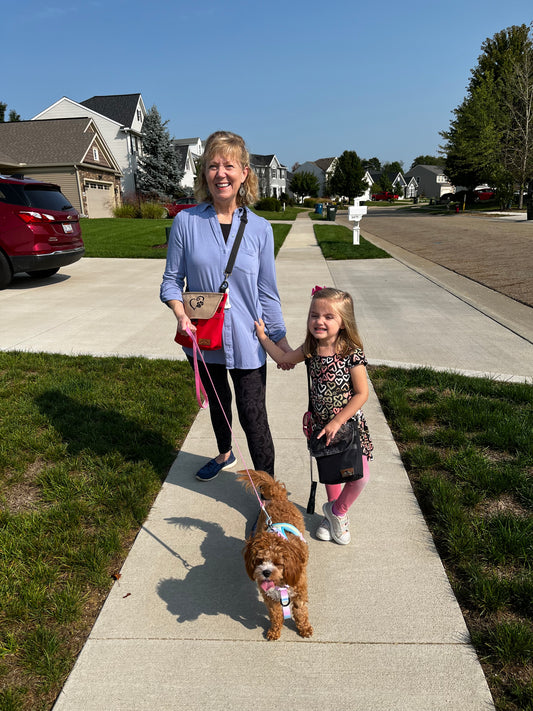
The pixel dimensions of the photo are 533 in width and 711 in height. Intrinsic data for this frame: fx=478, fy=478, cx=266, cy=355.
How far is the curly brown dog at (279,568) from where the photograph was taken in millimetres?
1822

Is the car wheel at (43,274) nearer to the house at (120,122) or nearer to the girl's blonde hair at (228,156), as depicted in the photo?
the girl's blonde hair at (228,156)

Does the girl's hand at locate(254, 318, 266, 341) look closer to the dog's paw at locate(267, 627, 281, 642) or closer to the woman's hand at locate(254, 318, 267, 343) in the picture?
the woman's hand at locate(254, 318, 267, 343)

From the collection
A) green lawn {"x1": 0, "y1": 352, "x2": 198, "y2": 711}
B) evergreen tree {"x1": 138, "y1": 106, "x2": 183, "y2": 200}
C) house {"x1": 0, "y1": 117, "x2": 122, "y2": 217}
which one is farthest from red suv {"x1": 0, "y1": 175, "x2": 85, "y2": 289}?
evergreen tree {"x1": 138, "y1": 106, "x2": 183, "y2": 200}

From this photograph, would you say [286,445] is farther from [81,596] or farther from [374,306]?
[374,306]

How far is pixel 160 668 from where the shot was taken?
6.41 ft

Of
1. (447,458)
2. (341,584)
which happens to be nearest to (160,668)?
(341,584)

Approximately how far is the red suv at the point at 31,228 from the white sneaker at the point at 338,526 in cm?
792

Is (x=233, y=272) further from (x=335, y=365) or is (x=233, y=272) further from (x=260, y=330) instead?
(x=335, y=365)

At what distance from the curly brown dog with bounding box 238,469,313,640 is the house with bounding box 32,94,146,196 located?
42.9 meters

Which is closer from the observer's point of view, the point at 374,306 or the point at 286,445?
the point at 286,445

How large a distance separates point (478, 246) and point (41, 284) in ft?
45.4

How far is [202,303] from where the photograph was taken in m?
2.55

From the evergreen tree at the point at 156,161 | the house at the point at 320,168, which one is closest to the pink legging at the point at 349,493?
the evergreen tree at the point at 156,161

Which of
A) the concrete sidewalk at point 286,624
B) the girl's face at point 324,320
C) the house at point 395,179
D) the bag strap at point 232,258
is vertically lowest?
the concrete sidewalk at point 286,624
